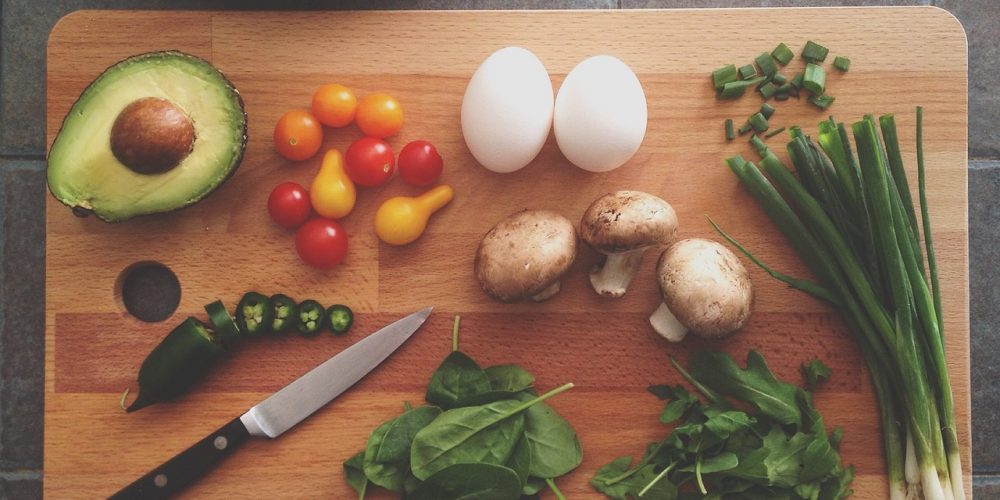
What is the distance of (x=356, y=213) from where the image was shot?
1381mm

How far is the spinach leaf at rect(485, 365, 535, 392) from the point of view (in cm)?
133

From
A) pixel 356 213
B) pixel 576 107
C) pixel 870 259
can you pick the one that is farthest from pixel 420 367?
pixel 870 259

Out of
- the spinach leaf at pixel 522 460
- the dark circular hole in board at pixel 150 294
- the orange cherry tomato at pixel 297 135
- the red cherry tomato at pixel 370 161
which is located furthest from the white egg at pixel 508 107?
the dark circular hole in board at pixel 150 294

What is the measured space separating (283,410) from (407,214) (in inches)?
16.4

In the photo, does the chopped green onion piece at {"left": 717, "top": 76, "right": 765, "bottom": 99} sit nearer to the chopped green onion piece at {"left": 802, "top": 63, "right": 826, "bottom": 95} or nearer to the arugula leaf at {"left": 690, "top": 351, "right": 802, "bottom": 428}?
the chopped green onion piece at {"left": 802, "top": 63, "right": 826, "bottom": 95}

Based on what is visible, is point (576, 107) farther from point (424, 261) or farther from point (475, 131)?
point (424, 261)

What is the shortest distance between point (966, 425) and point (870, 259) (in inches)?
14.6

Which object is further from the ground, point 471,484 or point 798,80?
point 798,80

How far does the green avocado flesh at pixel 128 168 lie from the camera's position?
1.21 m

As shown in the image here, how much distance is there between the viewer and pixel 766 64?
1.36m

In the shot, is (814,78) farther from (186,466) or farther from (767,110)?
(186,466)

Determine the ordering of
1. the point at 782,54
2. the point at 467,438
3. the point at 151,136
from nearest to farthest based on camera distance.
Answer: the point at 151,136, the point at 467,438, the point at 782,54

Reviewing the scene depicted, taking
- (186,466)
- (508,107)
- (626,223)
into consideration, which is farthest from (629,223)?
(186,466)

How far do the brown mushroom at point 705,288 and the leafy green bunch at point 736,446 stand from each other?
99 millimetres
